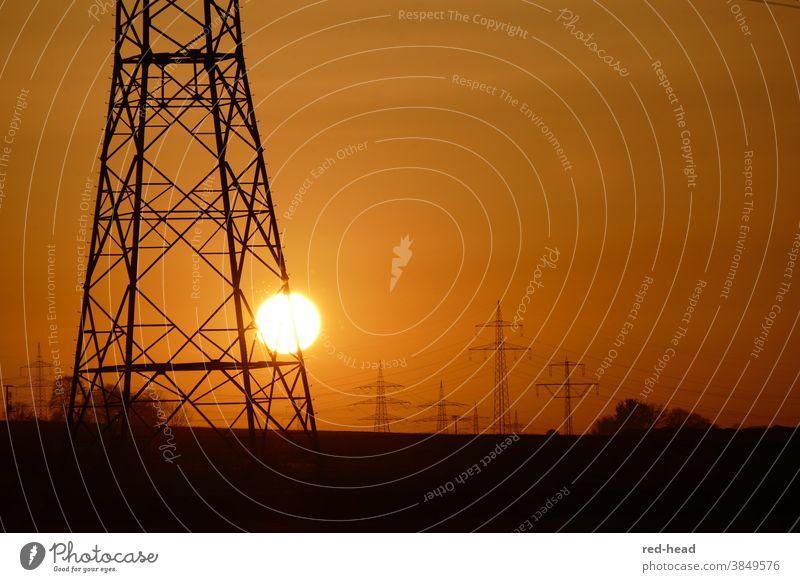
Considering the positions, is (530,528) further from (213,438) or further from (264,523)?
(213,438)

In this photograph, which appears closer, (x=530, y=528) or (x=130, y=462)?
(x=530, y=528)

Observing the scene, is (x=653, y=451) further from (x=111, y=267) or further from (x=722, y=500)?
(x=111, y=267)

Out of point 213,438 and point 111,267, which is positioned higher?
point 111,267

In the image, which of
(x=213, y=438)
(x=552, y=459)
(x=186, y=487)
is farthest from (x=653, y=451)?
(x=186, y=487)
